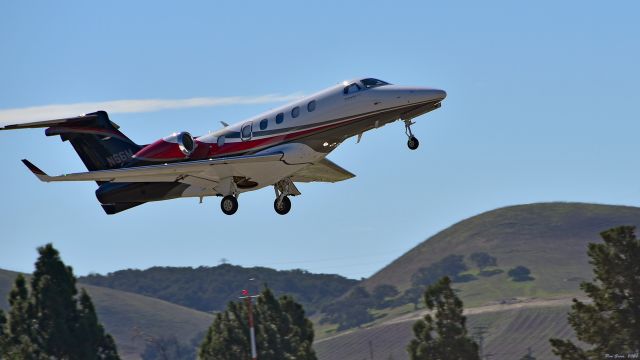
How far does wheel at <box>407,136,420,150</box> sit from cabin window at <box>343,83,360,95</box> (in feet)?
10.2

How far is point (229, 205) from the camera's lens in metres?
44.2

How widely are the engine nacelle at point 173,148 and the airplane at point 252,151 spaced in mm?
41

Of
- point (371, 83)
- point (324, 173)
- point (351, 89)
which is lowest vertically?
point (324, 173)

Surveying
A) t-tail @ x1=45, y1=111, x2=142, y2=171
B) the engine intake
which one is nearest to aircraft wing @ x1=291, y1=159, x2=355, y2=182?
the engine intake

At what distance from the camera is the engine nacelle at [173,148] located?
44438mm

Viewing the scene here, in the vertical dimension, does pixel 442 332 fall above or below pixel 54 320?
below

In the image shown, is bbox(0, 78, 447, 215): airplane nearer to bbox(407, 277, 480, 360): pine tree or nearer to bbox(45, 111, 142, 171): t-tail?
bbox(45, 111, 142, 171): t-tail

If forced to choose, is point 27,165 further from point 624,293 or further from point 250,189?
point 624,293

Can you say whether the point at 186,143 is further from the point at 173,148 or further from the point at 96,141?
the point at 96,141

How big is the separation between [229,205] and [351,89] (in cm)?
716

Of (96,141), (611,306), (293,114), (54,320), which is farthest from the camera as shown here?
(54,320)

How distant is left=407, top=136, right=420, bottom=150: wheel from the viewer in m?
39.6

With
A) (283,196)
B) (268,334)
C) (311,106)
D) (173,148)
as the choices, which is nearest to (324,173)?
(283,196)

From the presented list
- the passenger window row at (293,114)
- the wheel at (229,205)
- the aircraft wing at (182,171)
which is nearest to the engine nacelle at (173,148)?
the aircraft wing at (182,171)
